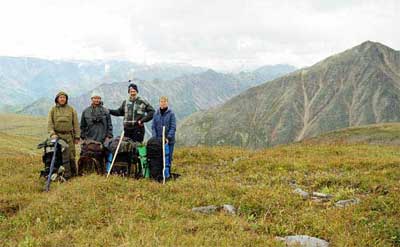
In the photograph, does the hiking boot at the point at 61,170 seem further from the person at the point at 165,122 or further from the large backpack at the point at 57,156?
the person at the point at 165,122

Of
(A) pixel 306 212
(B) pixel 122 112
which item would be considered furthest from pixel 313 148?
(A) pixel 306 212

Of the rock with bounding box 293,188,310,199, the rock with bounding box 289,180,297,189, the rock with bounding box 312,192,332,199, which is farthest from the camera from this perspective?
the rock with bounding box 289,180,297,189

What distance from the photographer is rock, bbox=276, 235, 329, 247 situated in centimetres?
744

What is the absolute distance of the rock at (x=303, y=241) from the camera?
7445mm

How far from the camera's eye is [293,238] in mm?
7926

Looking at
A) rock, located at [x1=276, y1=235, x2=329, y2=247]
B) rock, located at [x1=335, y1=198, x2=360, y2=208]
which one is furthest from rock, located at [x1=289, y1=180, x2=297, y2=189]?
rock, located at [x1=276, y1=235, x2=329, y2=247]

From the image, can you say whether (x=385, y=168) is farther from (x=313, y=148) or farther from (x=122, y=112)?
(x=122, y=112)

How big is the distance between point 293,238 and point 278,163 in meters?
8.77

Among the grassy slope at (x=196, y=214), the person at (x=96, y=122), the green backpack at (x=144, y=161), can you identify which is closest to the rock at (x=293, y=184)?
the grassy slope at (x=196, y=214)

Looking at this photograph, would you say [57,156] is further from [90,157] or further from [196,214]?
[196,214]

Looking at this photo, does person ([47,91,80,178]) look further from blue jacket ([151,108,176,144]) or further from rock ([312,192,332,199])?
rock ([312,192,332,199])

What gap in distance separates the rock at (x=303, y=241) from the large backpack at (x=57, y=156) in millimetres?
9137

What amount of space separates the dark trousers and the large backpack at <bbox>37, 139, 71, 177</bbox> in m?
2.43

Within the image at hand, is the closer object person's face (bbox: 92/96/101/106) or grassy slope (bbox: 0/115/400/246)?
grassy slope (bbox: 0/115/400/246)
